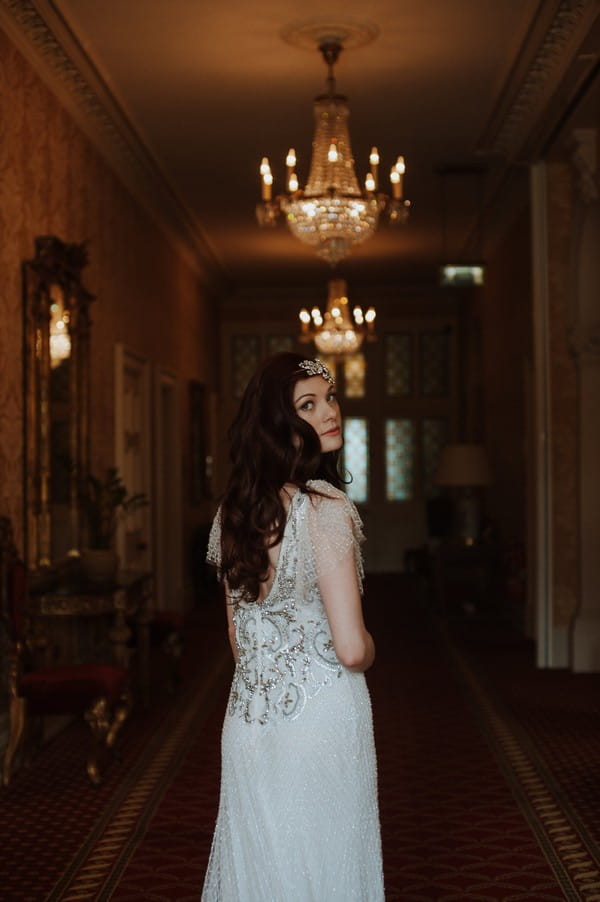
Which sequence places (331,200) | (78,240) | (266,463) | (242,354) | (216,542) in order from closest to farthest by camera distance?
(266,463), (216,542), (331,200), (78,240), (242,354)

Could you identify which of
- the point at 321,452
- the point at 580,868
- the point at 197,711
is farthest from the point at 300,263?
the point at 321,452

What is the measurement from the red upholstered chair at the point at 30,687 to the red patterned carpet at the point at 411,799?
0.72ft

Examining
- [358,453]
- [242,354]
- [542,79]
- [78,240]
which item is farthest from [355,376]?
[542,79]

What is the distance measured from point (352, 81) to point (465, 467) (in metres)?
5.31

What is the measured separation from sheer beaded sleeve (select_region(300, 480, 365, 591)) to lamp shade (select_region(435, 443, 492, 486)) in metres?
9.39

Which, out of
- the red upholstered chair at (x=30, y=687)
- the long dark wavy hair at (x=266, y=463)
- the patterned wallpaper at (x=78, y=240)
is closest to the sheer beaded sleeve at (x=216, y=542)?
the long dark wavy hair at (x=266, y=463)

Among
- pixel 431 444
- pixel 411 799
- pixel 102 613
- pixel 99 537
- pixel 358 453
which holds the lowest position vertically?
pixel 411 799

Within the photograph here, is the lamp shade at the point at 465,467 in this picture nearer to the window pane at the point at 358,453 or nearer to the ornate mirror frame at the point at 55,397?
the window pane at the point at 358,453

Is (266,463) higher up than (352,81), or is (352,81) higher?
(352,81)

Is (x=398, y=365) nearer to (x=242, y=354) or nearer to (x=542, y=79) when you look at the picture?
(x=242, y=354)

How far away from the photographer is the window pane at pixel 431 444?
1722 cm

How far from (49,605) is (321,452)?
4.26 meters

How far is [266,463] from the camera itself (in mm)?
2725

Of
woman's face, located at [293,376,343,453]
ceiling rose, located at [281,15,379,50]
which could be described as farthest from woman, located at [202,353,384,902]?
ceiling rose, located at [281,15,379,50]
